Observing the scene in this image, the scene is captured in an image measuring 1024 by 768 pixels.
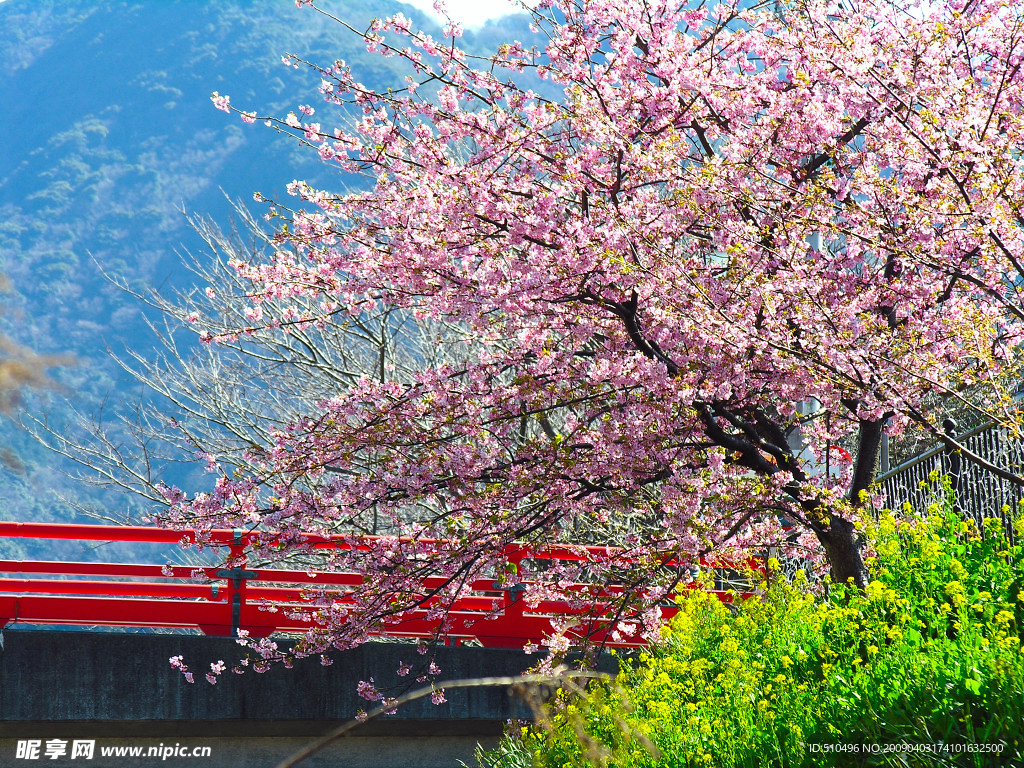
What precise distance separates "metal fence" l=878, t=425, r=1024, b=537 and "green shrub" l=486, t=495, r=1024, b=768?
1255mm

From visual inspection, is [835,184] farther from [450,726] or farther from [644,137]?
[450,726]

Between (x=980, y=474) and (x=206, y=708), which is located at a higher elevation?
(x=980, y=474)

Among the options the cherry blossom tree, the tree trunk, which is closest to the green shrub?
the tree trunk

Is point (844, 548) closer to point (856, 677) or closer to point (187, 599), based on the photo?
point (856, 677)

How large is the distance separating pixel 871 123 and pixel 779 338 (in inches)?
82.1

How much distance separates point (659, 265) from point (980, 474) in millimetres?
3873

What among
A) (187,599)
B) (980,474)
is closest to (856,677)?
(980,474)

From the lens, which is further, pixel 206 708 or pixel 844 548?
pixel 206 708

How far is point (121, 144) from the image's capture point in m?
154

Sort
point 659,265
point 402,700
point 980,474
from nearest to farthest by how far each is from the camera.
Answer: point 402,700 → point 659,265 → point 980,474

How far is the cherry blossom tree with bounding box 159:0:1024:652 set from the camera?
5.95 meters

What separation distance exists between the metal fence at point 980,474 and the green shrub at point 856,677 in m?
1.25

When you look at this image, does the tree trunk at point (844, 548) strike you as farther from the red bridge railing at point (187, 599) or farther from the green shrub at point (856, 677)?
the red bridge railing at point (187, 599)

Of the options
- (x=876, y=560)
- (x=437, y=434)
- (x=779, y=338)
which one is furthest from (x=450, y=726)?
(x=779, y=338)
